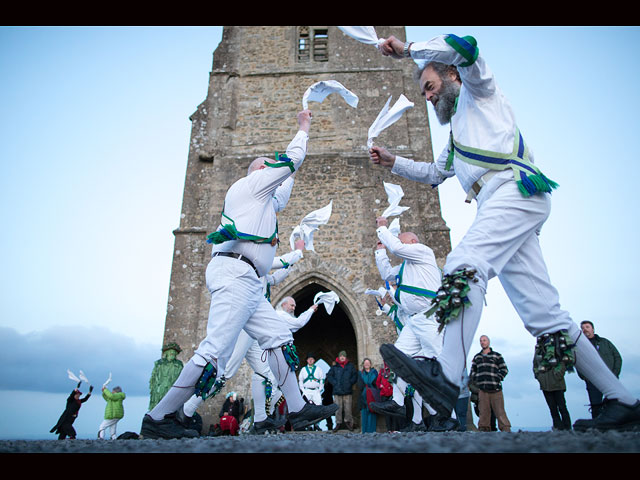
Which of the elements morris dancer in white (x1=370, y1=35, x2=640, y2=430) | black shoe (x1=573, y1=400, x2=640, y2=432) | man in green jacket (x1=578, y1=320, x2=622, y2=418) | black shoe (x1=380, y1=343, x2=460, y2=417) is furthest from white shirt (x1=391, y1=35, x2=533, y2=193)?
man in green jacket (x1=578, y1=320, x2=622, y2=418)

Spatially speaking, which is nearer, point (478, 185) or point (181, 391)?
point (478, 185)

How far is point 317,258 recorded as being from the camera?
36.7ft

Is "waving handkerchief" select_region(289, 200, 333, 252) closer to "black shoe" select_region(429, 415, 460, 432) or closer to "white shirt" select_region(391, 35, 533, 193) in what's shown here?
"black shoe" select_region(429, 415, 460, 432)

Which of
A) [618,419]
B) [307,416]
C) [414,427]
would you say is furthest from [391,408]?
[618,419]

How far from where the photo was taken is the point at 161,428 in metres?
2.86

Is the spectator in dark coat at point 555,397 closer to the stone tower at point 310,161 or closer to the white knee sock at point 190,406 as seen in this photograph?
the stone tower at point 310,161

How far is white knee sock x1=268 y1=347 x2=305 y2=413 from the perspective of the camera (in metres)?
3.45

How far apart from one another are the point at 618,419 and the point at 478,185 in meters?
1.34

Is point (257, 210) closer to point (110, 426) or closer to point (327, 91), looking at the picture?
point (327, 91)

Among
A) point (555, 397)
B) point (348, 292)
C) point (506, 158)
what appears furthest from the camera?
point (348, 292)

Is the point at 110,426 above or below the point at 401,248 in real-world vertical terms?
below
